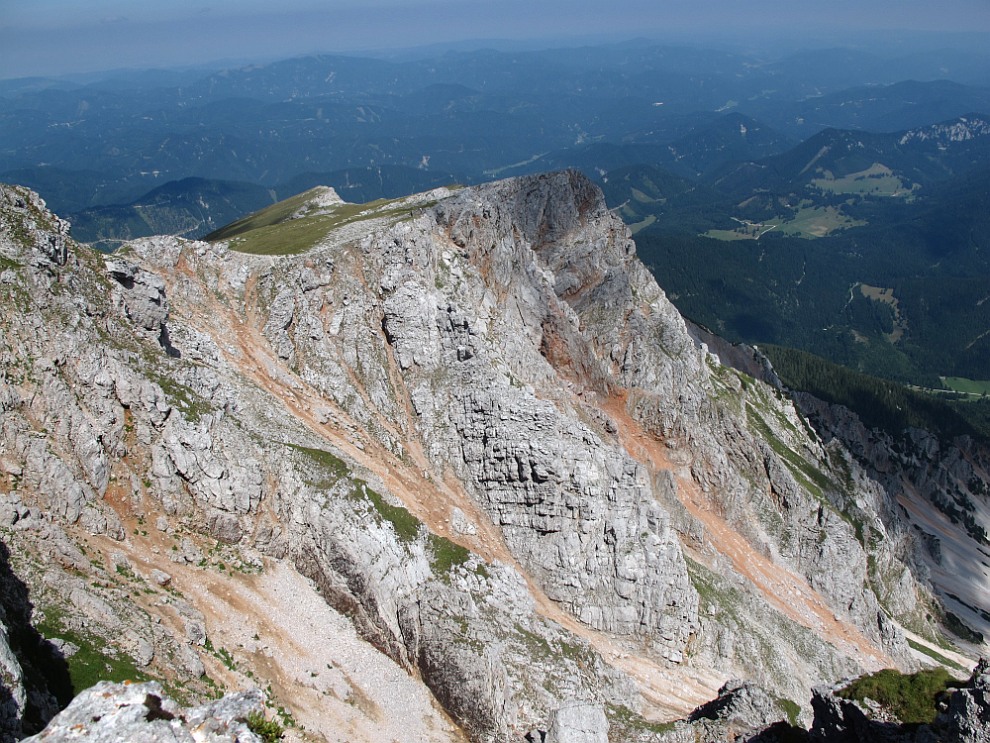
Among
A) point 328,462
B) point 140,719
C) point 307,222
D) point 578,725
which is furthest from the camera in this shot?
point 307,222

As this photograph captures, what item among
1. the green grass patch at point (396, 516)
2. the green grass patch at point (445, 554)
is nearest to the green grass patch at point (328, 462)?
the green grass patch at point (396, 516)

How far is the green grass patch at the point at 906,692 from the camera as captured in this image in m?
30.3

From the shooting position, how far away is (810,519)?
8612 cm

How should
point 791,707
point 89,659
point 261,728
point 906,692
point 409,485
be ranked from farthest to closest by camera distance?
point 791,707 < point 409,485 < point 906,692 < point 89,659 < point 261,728

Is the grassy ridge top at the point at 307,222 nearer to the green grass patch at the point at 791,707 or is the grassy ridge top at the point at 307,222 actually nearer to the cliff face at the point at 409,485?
the cliff face at the point at 409,485

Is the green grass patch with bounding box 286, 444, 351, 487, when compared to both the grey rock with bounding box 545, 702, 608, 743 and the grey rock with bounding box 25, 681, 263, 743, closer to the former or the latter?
the grey rock with bounding box 545, 702, 608, 743

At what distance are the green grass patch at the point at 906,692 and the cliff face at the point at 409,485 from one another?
65.0ft

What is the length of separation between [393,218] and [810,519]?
66.4 meters

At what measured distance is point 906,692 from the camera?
31672 mm

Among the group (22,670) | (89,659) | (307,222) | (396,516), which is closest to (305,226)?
(307,222)

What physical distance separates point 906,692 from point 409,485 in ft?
125

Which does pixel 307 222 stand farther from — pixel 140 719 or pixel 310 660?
pixel 140 719

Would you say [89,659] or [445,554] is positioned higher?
[89,659]

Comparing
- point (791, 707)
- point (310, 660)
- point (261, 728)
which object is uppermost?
point (261, 728)
